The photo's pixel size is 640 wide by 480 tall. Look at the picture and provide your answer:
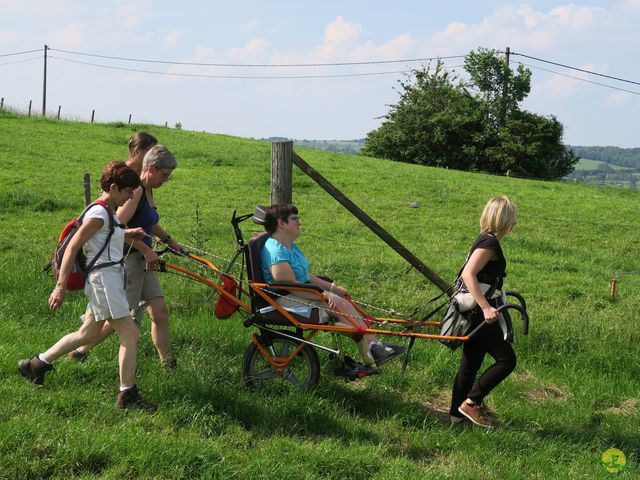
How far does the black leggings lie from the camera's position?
5.52 metres

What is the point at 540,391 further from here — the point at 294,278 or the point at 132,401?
the point at 132,401

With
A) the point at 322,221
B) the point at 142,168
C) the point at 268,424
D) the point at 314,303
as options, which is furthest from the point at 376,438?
the point at 322,221

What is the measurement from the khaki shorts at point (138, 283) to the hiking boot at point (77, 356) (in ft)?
1.58

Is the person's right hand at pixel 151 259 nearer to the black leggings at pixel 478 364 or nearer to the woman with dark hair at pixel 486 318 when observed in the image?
the woman with dark hair at pixel 486 318

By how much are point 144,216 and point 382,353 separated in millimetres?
2085

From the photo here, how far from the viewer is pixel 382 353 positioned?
5711 mm

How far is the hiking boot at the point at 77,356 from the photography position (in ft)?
19.0

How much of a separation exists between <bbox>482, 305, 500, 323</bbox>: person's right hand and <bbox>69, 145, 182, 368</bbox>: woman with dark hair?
2.39 m

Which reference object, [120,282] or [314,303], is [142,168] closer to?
[120,282]

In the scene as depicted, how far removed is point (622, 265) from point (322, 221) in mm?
5582

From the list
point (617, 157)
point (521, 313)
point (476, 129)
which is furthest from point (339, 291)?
point (617, 157)

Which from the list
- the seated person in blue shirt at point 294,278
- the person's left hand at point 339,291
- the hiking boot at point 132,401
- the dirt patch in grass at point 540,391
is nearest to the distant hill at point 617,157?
the dirt patch in grass at point 540,391

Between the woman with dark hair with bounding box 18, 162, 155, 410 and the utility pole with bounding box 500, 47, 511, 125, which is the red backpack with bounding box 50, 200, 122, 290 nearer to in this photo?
the woman with dark hair with bounding box 18, 162, 155, 410

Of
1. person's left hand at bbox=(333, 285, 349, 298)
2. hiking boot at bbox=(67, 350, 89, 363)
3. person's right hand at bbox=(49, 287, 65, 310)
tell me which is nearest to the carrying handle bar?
person's left hand at bbox=(333, 285, 349, 298)
